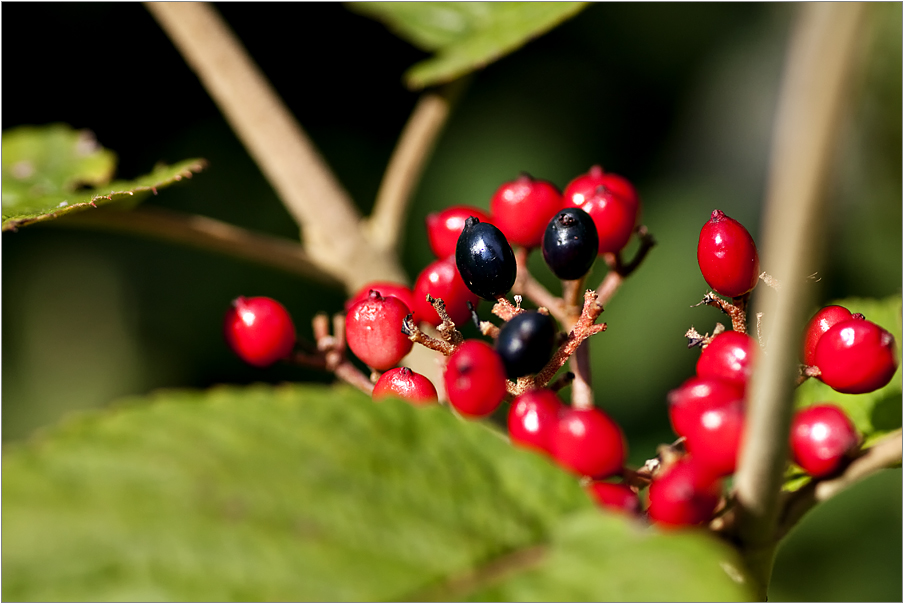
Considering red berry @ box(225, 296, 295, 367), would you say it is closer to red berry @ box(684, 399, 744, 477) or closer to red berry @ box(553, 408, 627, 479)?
red berry @ box(553, 408, 627, 479)

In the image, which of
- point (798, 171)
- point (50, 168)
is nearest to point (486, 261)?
point (798, 171)


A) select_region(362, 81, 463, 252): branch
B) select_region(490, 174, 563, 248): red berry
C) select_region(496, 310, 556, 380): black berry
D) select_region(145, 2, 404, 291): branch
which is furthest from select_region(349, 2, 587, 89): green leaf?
select_region(496, 310, 556, 380): black berry

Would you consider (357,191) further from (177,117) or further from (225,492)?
(225,492)

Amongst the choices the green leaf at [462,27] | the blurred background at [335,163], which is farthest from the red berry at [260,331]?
the blurred background at [335,163]

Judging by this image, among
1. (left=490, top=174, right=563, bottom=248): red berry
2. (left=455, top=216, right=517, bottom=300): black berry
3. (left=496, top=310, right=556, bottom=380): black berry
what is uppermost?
(left=490, top=174, right=563, bottom=248): red berry

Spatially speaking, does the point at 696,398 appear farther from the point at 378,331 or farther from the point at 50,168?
the point at 50,168

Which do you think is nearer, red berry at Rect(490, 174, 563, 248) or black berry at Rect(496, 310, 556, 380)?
black berry at Rect(496, 310, 556, 380)

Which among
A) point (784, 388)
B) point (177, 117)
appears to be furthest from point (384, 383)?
point (177, 117)
